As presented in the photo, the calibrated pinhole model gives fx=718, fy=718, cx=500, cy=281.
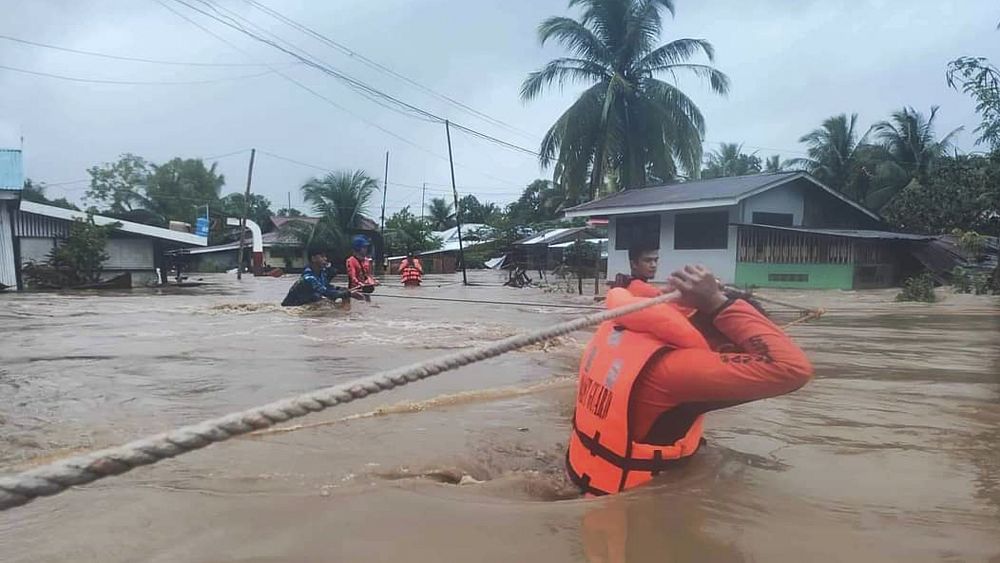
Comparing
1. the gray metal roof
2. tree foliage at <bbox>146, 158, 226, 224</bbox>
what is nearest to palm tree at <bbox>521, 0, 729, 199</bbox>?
the gray metal roof

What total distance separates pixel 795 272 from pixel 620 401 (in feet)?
57.6

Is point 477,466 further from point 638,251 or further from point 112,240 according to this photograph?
point 112,240

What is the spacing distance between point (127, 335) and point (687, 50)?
21.0 m

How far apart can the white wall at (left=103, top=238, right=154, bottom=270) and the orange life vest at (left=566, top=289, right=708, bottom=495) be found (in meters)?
23.3

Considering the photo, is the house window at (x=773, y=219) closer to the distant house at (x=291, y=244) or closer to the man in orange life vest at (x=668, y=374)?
the man in orange life vest at (x=668, y=374)

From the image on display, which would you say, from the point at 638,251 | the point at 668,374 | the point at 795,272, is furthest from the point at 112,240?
the point at 668,374

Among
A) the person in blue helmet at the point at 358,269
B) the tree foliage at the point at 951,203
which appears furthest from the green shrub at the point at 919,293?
the person in blue helmet at the point at 358,269

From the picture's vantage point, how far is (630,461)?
267 cm

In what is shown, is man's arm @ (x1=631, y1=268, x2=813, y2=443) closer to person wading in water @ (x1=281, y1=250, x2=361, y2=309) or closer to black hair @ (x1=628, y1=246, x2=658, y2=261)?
black hair @ (x1=628, y1=246, x2=658, y2=261)

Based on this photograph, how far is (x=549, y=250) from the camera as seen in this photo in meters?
34.0

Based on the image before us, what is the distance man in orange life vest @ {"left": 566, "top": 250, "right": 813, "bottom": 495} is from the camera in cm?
233

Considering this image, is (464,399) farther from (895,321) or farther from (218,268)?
(218,268)

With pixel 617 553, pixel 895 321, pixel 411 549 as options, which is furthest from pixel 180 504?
pixel 895 321

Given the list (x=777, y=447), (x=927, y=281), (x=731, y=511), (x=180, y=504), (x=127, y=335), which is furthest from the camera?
(x=927, y=281)
